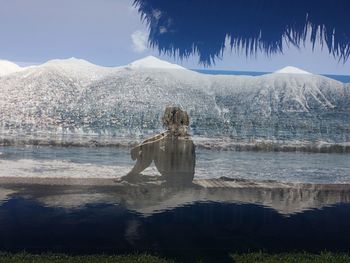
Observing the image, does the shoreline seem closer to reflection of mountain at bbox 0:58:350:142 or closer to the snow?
reflection of mountain at bbox 0:58:350:142

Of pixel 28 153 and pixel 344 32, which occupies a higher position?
pixel 344 32

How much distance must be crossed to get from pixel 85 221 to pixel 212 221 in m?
1.50

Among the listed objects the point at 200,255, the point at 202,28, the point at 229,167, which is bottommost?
the point at 200,255

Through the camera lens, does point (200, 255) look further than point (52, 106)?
No

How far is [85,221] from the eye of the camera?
6.33 metres

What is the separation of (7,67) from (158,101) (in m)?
1.89

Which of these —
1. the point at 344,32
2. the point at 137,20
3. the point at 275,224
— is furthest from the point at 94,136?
the point at 344,32

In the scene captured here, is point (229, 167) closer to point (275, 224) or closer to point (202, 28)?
point (275, 224)

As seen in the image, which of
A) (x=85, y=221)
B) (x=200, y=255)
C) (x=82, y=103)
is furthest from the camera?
(x=82, y=103)

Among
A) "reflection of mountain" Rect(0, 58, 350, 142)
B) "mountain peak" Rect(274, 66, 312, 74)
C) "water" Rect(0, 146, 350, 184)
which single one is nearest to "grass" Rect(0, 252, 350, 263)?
"water" Rect(0, 146, 350, 184)

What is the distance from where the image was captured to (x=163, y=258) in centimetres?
579

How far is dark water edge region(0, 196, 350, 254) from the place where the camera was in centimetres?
600

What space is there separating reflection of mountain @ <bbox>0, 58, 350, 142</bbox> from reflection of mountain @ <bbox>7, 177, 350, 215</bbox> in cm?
63

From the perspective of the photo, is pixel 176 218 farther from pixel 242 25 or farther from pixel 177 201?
pixel 242 25
